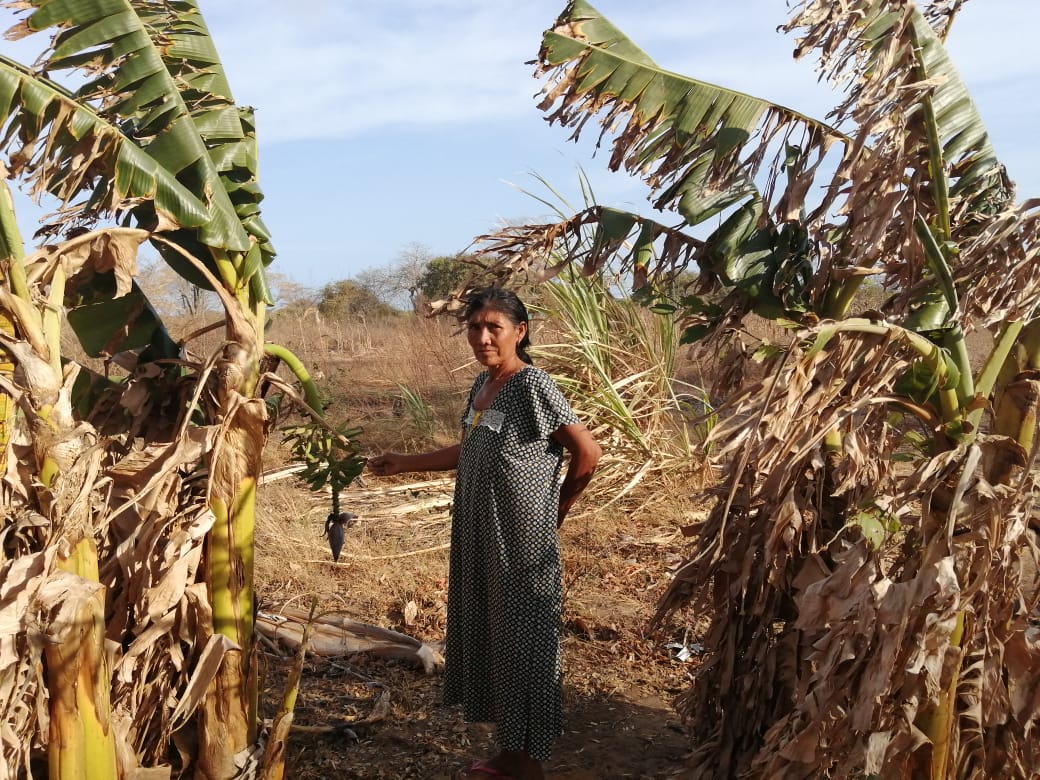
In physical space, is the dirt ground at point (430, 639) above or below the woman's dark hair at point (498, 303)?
below

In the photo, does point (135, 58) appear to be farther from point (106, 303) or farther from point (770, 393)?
point (770, 393)

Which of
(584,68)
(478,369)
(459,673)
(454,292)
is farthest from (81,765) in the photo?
(478,369)

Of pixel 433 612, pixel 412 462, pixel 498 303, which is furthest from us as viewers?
pixel 433 612

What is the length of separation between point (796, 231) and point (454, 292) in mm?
1265

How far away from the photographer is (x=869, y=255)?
2.93 m

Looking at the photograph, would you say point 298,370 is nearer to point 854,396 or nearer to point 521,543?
point 521,543

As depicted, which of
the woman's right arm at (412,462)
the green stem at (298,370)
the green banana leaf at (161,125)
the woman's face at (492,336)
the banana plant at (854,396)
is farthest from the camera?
the woman's right arm at (412,462)

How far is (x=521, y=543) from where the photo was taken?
125 inches

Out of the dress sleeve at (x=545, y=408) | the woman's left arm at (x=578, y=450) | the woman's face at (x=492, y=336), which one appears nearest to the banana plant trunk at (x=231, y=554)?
the woman's face at (x=492, y=336)

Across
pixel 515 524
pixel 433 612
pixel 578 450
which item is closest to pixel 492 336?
pixel 578 450

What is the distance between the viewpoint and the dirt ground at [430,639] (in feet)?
12.4

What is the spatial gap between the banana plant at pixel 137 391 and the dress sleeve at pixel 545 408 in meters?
0.78

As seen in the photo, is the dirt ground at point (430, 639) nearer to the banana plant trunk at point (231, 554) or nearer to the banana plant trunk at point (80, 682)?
the banana plant trunk at point (231, 554)

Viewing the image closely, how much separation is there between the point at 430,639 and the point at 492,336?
246 cm
